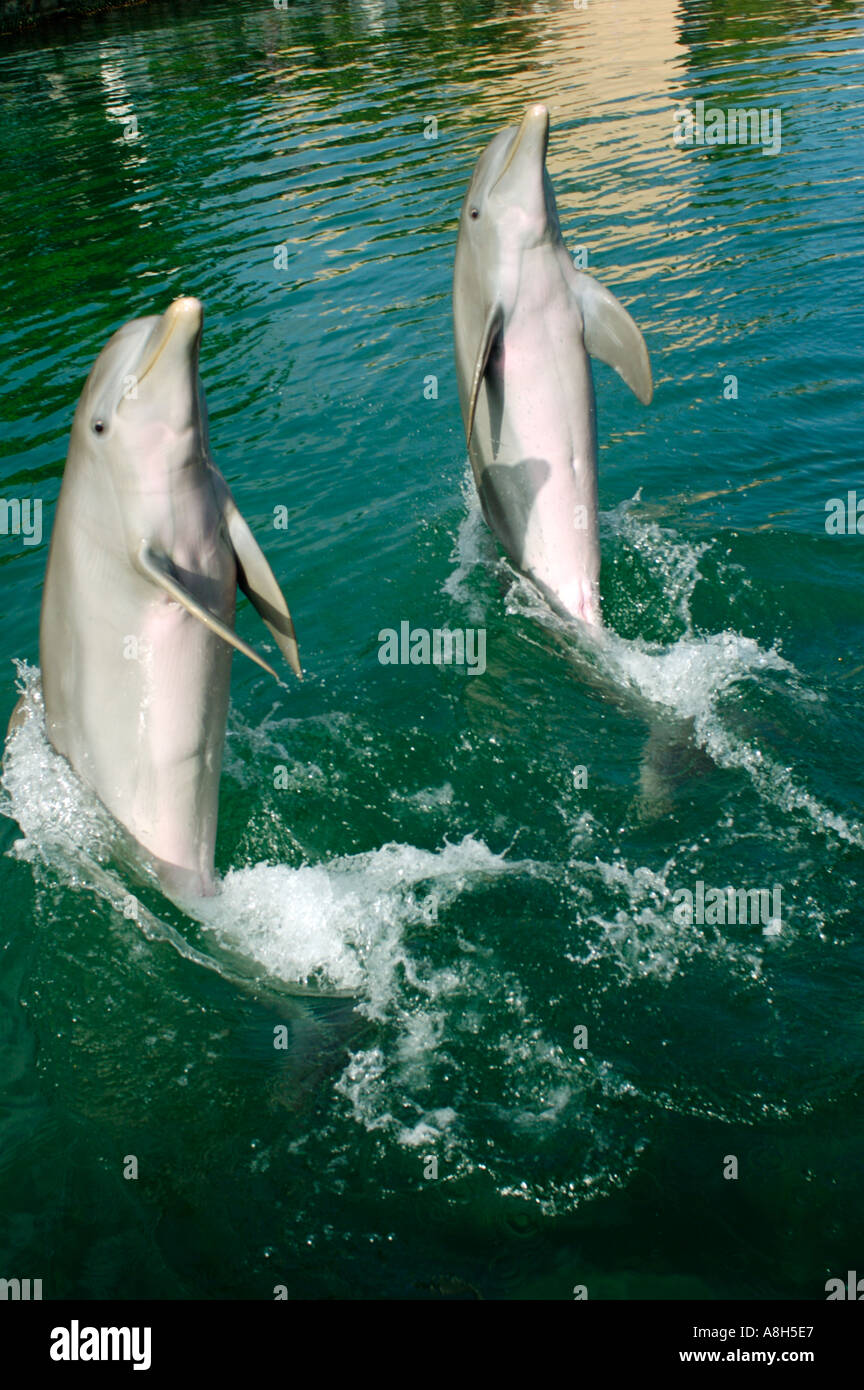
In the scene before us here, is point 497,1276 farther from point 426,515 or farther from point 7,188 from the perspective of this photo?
point 7,188

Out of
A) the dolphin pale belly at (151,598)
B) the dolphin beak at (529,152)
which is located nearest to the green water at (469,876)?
the dolphin pale belly at (151,598)

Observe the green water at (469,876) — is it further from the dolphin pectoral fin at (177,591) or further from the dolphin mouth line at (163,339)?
the dolphin mouth line at (163,339)

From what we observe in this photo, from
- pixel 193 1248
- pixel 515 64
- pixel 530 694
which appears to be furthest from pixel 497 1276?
pixel 515 64

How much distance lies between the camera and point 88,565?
→ 5.42m

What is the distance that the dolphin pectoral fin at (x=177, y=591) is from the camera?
4.79m

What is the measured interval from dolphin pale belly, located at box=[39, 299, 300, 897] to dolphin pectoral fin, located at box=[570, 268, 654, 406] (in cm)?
326

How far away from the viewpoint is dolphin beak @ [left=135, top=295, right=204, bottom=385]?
15.6 feet

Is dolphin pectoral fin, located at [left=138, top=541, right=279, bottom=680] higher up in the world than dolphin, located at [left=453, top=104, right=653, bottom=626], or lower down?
lower down

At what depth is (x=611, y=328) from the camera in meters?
7.41

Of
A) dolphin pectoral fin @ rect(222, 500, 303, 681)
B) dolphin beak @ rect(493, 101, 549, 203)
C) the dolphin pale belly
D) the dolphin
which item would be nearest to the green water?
the dolphin pale belly

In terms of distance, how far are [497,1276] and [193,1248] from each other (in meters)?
1.27

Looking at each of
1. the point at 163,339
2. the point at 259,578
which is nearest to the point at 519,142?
the point at 163,339

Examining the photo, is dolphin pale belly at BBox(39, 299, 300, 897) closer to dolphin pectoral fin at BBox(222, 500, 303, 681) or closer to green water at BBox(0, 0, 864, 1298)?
dolphin pectoral fin at BBox(222, 500, 303, 681)

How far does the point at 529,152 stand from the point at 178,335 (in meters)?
3.41
